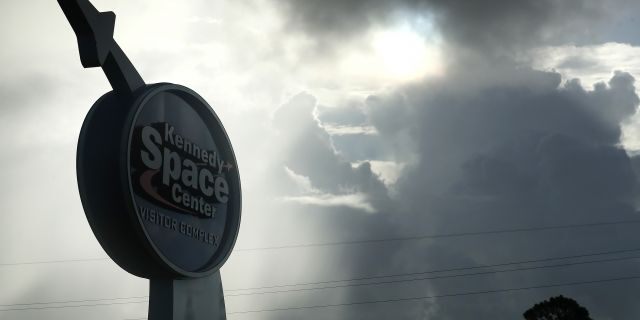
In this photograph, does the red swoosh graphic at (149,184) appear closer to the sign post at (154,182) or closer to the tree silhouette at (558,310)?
the sign post at (154,182)

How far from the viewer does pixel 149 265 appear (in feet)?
112

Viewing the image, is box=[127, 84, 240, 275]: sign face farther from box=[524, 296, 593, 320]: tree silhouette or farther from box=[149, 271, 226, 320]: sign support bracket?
box=[524, 296, 593, 320]: tree silhouette

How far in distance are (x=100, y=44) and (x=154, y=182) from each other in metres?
6.01

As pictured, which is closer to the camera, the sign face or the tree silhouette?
the sign face

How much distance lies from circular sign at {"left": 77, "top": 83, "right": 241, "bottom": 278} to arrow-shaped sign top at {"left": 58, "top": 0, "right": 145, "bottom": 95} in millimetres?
723

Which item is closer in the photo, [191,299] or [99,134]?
[99,134]

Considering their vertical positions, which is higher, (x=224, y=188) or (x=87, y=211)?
(x=224, y=188)

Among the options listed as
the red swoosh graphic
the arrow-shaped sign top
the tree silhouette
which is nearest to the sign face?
the red swoosh graphic

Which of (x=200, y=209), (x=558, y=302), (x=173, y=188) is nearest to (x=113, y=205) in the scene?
(x=173, y=188)

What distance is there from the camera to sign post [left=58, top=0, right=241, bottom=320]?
3275cm

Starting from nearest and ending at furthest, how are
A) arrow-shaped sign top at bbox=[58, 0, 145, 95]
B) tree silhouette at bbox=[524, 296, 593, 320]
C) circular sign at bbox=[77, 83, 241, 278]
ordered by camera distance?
circular sign at bbox=[77, 83, 241, 278], arrow-shaped sign top at bbox=[58, 0, 145, 95], tree silhouette at bbox=[524, 296, 593, 320]

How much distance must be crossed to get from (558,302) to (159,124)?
Answer: 4872 cm

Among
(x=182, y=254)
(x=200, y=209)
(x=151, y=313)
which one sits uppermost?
(x=200, y=209)

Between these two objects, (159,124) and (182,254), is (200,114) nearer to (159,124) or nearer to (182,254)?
(159,124)
